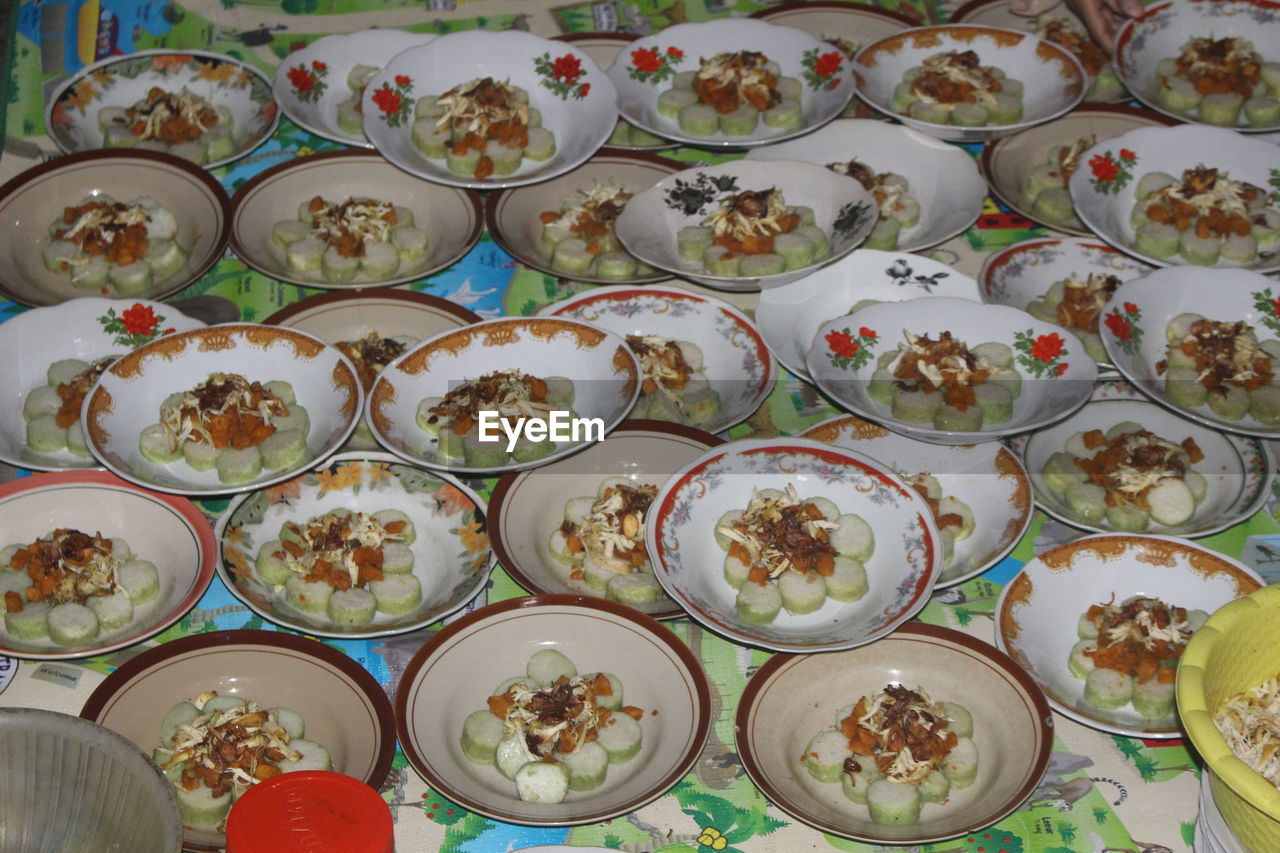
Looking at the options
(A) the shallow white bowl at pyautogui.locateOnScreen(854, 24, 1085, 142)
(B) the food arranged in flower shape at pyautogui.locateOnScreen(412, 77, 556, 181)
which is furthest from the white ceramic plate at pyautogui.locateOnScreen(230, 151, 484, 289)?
(A) the shallow white bowl at pyautogui.locateOnScreen(854, 24, 1085, 142)

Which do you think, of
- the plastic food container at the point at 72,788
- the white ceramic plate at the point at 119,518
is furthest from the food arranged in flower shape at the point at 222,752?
the white ceramic plate at the point at 119,518

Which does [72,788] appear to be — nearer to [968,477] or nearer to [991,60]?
[968,477]

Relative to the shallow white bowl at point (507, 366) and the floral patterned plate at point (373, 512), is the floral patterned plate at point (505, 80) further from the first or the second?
the floral patterned plate at point (373, 512)

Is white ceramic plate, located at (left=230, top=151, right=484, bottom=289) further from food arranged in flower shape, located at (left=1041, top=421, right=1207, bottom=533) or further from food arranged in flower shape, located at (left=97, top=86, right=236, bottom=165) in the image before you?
food arranged in flower shape, located at (left=1041, top=421, right=1207, bottom=533)

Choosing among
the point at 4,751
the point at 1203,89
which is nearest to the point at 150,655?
the point at 4,751

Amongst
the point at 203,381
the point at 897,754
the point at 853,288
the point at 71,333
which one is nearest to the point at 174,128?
the point at 71,333

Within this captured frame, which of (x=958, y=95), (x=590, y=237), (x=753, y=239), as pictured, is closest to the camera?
(x=753, y=239)

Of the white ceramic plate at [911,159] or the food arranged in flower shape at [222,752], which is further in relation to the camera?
the white ceramic plate at [911,159]
